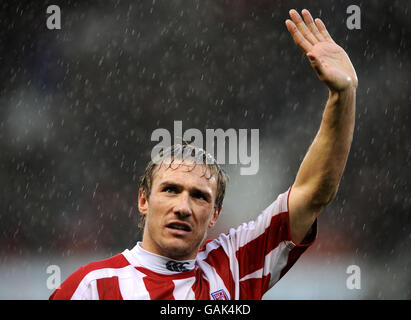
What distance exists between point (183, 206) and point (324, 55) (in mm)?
893

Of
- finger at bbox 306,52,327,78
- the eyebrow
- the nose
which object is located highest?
finger at bbox 306,52,327,78

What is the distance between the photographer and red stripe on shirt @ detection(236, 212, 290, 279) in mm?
2211

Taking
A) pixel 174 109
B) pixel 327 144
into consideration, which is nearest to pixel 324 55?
pixel 327 144

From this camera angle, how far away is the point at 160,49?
1050cm

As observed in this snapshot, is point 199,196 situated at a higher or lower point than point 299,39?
lower

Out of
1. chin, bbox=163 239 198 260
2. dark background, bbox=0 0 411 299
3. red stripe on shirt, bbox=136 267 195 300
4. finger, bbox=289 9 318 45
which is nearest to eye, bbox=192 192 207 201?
chin, bbox=163 239 198 260

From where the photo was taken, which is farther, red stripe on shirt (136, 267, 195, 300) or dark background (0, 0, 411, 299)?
dark background (0, 0, 411, 299)

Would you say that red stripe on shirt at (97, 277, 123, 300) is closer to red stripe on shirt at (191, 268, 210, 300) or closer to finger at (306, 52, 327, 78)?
red stripe on shirt at (191, 268, 210, 300)

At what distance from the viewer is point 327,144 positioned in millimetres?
2023

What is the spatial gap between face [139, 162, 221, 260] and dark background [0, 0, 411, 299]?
6.81 meters

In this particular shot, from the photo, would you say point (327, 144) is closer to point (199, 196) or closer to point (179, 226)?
point (199, 196)

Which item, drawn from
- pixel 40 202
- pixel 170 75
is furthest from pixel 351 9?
pixel 40 202

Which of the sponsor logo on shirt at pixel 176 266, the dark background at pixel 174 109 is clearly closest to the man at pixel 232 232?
the sponsor logo on shirt at pixel 176 266

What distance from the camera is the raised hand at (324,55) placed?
202 centimetres
